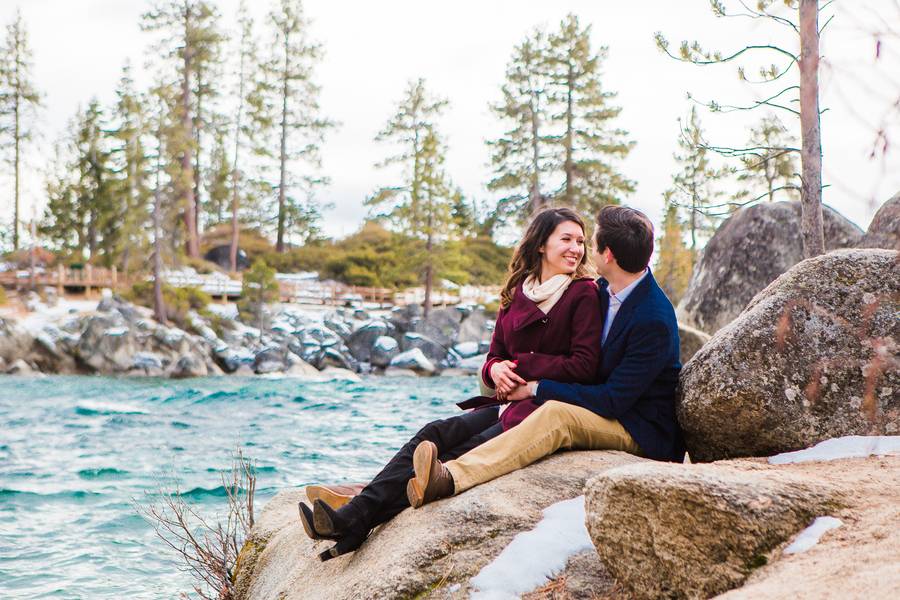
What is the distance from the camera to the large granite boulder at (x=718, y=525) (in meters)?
2.20

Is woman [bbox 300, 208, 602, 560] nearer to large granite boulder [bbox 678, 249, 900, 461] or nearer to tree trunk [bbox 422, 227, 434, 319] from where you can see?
large granite boulder [bbox 678, 249, 900, 461]

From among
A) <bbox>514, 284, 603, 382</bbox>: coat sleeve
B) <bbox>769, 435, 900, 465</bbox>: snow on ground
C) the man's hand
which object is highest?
<bbox>514, 284, 603, 382</bbox>: coat sleeve

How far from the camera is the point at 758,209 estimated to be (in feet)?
29.1

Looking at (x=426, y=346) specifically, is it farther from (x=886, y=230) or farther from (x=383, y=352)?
(x=886, y=230)

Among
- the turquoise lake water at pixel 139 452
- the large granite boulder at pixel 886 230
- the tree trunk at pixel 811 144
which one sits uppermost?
the tree trunk at pixel 811 144

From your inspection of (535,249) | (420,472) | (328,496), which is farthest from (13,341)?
(420,472)

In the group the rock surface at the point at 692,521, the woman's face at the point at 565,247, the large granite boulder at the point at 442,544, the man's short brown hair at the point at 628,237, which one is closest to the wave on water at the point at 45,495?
the large granite boulder at the point at 442,544

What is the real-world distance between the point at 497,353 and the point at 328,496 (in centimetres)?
102

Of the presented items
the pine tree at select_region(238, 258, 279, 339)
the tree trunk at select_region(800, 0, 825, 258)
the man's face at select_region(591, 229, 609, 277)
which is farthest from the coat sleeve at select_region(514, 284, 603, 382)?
the pine tree at select_region(238, 258, 279, 339)

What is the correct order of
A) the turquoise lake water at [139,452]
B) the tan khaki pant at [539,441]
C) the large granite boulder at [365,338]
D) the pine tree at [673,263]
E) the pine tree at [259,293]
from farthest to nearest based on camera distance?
the pine tree at [673,263] < the pine tree at [259,293] < the large granite boulder at [365,338] < the turquoise lake water at [139,452] < the tan khaki pant at [539,441]

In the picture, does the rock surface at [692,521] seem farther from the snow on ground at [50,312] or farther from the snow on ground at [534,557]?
the snow on ground at [50,312]

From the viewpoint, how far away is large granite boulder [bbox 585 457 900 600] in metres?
2.20

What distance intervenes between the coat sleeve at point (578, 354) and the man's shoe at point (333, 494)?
94 cm

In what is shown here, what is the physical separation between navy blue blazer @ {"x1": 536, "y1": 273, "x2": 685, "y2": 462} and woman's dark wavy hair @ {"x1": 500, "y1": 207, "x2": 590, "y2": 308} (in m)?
0.41
